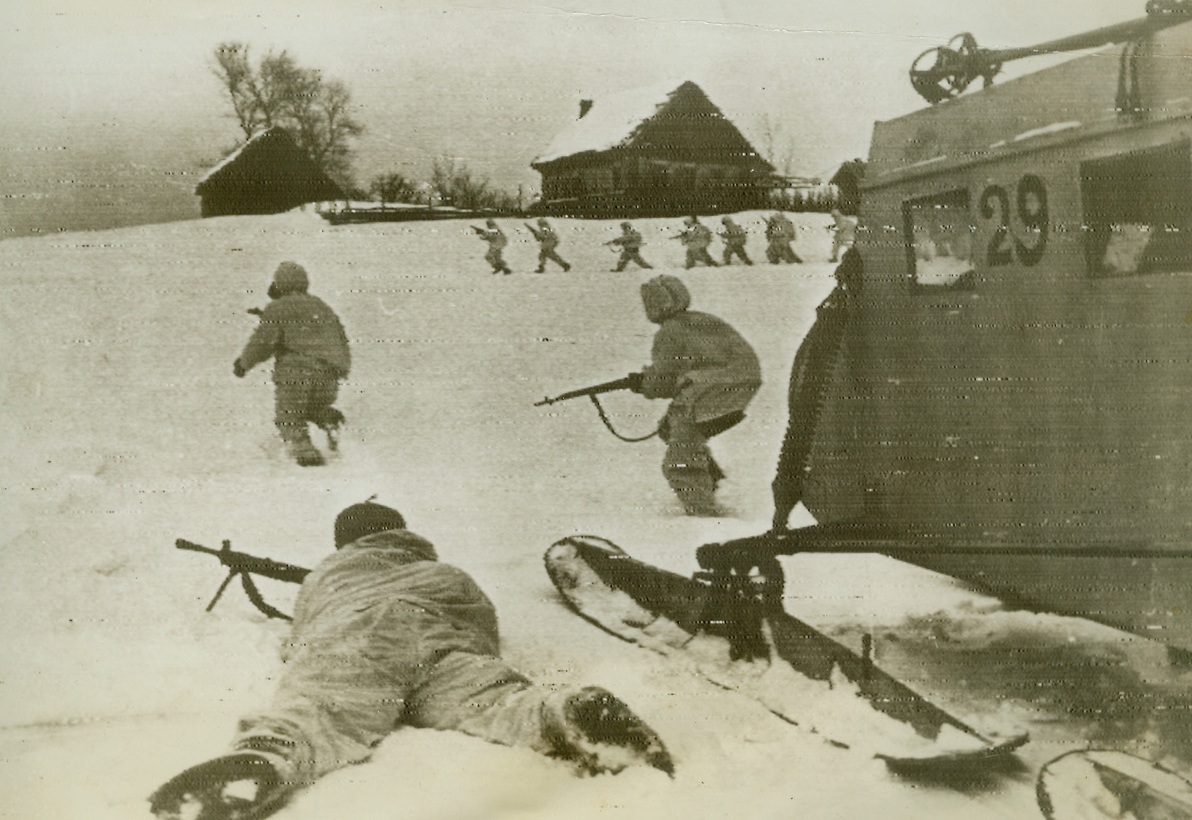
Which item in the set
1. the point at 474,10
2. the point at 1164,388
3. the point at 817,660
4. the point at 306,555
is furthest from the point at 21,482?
the point at 1164,388

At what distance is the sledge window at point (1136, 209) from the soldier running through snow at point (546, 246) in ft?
2.29

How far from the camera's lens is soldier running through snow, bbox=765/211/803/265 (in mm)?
1407

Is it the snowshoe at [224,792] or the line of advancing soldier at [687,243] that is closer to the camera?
the snowshoe at [224,792]

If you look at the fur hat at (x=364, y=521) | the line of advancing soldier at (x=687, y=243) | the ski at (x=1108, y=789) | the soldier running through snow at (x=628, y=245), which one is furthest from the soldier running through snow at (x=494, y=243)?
the ski at (x=1108, y=789)

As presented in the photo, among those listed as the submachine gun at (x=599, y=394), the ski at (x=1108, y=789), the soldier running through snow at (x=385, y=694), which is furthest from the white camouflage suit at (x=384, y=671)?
the ski at (x=1108, y=789)

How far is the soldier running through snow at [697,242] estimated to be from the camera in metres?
1.40

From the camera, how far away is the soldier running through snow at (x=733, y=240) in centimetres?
→ 140

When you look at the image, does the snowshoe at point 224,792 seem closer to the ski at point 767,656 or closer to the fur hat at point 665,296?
the ski at point 767,656

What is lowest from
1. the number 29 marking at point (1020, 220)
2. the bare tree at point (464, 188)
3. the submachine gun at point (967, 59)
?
the number 29 marking at point (1020, 220)

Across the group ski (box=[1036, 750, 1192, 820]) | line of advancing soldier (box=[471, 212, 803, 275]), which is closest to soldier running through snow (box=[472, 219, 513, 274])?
line of advancing soldier (box=[471, 212, 803, 275])

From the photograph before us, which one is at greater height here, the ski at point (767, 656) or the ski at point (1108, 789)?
the ski at point (767, 656)

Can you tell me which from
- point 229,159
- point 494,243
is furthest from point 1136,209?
point 229,159

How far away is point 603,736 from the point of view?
4.35 ft

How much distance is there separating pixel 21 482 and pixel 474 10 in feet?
2.85
